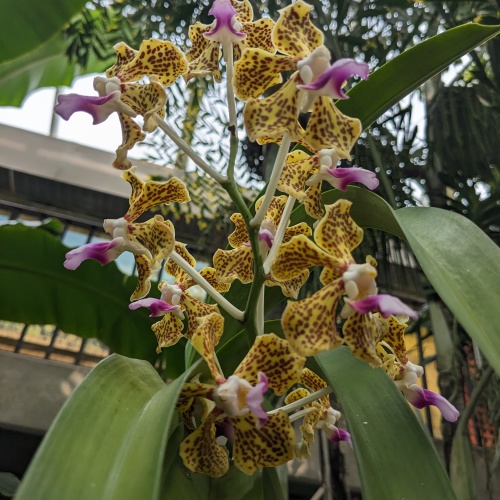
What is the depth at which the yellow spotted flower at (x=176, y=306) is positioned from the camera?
41 cm

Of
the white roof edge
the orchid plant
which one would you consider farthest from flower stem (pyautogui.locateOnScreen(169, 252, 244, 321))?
the white roof edge


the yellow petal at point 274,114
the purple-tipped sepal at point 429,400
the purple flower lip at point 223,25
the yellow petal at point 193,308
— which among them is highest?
the purple flower lip at point 223,25

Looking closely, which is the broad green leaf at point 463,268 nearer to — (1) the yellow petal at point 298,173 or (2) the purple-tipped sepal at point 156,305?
(1) the yellow petal at point 298,173

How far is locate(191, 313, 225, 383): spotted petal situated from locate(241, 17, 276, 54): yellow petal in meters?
0.26

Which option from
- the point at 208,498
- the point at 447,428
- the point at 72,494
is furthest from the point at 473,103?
the point at 72,494

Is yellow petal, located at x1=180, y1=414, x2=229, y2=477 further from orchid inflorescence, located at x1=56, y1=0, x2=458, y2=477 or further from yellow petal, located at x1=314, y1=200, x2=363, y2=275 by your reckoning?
yellow petal, located at x1=314, y1=200, x2=363, y2=275

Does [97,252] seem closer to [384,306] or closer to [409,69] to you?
[384,306]

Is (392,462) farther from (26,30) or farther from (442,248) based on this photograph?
(26,30)

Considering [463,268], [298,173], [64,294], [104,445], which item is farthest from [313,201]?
[64,294]

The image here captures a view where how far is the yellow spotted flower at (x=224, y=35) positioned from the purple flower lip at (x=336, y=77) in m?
0.10

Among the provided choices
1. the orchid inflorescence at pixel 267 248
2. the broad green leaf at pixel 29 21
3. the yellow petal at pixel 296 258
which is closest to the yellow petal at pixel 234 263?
the orchid inflorescence at pixel 267 248

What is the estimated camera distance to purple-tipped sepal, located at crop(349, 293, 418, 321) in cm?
27

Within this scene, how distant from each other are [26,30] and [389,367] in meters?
1.08

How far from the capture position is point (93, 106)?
0.35 meters
